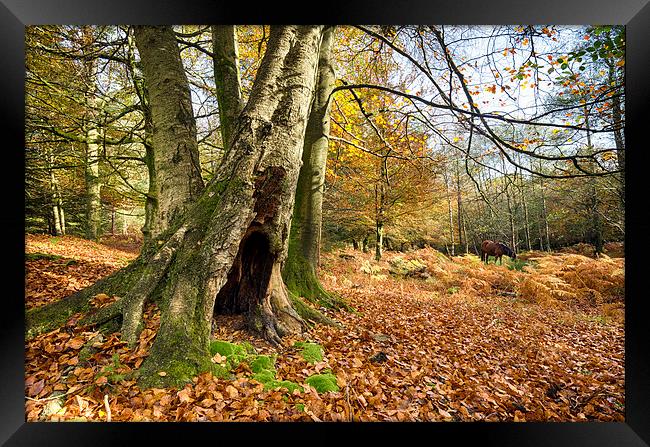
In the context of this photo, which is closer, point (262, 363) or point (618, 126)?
point (262, 363)

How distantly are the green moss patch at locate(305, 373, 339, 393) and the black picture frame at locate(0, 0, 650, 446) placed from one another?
215 millimetres

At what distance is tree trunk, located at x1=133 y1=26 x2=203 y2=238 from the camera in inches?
104

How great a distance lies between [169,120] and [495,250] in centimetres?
513

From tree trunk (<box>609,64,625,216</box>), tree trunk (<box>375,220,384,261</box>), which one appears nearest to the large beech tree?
tree trunk (<box>609,64,625,216</box>)

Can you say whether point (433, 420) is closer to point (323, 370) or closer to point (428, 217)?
point (323, 370)

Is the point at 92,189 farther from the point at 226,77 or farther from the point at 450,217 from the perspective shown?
the point at 450,217

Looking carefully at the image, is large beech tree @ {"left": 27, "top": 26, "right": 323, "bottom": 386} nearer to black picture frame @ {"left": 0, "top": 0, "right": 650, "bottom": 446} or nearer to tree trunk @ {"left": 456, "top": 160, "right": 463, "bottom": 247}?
black picture frame @ {"left": 0, "top": 0, "right": 650, "bottom": 446}

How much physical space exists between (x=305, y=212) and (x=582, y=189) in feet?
11.1

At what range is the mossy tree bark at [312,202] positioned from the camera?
3.44 m

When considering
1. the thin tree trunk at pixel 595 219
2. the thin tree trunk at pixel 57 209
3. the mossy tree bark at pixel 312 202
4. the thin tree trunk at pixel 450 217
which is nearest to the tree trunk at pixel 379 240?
the thin tree trunk at pixel 450 217

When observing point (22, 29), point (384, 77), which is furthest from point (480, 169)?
point (22, 29)

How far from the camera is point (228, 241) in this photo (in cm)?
206
